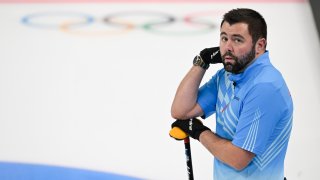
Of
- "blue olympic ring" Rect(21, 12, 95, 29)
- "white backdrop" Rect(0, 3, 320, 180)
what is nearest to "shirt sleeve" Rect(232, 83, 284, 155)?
"white backdrop" Rect(0, 3, 320, 180)

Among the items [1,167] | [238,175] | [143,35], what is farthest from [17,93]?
[238,175]

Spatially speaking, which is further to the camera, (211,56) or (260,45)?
(211,56)

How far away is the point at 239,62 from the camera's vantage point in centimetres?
197

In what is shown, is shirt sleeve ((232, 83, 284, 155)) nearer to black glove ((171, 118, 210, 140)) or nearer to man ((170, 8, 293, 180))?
man ((170, 8, 293, 180))

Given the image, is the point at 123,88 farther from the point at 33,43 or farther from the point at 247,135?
the point at 247,135

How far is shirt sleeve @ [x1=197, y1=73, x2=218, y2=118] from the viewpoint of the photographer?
2258 mm

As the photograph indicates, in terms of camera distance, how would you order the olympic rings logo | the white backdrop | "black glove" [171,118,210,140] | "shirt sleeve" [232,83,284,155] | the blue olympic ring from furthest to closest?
the blue olympic ring → the olympic rings logo → the white backdrop → "black glove" [171,118,210,140] → "shirt sleeve" [232,83,284,155]

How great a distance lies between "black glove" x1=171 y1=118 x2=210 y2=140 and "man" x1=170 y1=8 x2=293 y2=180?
2 centimetres

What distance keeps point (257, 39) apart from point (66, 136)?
2.43 metres

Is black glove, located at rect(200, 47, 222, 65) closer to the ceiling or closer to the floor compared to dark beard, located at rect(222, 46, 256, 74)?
closer to the ceiling

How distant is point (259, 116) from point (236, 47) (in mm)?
278

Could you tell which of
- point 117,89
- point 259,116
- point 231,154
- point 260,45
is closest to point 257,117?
point 259,116

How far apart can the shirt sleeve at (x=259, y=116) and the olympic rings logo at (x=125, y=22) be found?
4359 millimetres

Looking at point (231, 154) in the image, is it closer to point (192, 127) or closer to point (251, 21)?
point (192, 127)
